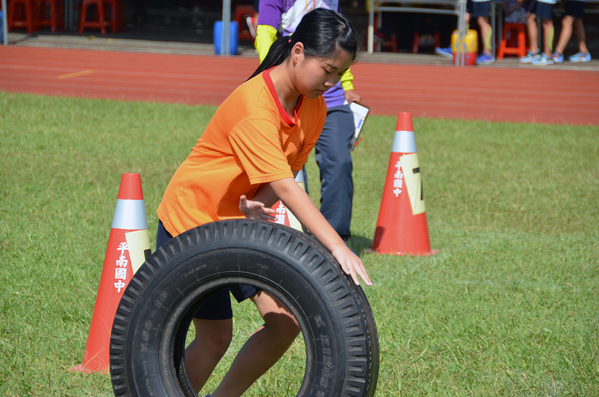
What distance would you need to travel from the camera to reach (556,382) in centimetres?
308

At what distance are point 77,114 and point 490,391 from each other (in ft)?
26.2

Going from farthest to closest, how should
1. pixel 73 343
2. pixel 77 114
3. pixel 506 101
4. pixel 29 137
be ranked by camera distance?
pixel 506 101
pixel 77 114
pixel 29 137
pixel 73 343

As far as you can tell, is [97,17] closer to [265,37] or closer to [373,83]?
[373,83]

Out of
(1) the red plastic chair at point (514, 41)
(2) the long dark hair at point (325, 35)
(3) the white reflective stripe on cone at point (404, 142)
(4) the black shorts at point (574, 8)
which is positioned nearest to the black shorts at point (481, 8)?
(1) the red plastic chair at point (514, 41)

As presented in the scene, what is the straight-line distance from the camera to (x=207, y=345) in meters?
2.67

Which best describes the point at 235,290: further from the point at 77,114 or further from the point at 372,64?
the point at 372,64

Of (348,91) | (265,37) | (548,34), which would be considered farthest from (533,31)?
(265,37)

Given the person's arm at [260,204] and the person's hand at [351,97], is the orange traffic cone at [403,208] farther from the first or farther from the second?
the person's arm at [260,204]

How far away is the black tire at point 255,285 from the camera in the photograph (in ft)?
6.86

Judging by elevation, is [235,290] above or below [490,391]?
above

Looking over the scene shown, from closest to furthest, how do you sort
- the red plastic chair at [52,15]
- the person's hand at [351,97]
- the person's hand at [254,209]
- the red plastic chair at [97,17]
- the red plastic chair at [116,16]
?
the person's hand at [254,209]
the person's hand at [351,97]
the red plastic chair at [97,17]
the red plastic chair at [52,15]
the red plastic chair at [116,16]

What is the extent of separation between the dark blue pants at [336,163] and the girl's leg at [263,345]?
233 cm

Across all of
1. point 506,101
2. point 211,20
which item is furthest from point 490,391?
point 211,20

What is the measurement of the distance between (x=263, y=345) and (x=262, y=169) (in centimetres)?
72
